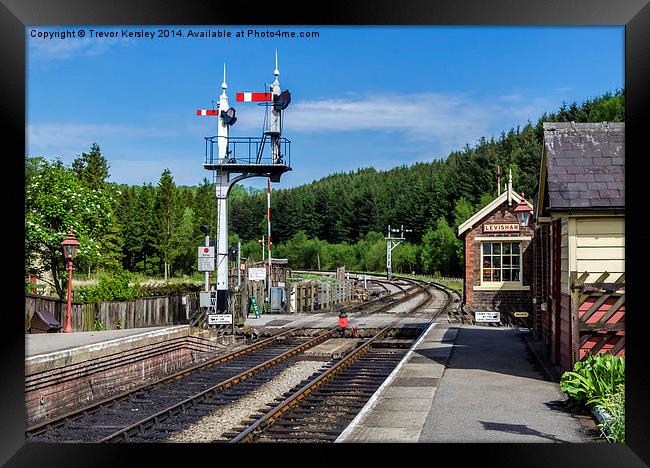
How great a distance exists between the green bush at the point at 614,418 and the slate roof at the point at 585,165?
8.96ft

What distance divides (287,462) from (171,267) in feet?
52.4

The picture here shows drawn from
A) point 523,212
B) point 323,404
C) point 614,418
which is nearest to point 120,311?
point 323,404

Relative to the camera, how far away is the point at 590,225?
983cm

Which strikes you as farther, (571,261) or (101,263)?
(101,263)

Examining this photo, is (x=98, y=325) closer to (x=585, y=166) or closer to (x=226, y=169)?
(x=226, y=169)

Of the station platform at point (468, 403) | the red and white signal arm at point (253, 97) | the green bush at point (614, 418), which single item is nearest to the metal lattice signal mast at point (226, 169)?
the red and white signal arm at point (253, 97)

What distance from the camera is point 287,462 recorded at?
6344mm

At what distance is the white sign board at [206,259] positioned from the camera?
16.5 meters

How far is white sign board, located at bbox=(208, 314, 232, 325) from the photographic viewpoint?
54.6 ft

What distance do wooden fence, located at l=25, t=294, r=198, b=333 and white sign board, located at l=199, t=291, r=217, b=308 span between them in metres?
0.47

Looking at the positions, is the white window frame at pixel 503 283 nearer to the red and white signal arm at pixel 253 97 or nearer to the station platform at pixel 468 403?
the station platform at pixel 468 403

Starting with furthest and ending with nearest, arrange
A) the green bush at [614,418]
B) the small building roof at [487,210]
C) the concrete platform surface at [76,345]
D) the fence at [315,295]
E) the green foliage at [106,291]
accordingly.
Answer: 1. the fence at [315,295]
2. the small building roof at [487,210]
3. the green foliage at [106,291]
4. the concrete platform surface at [76,345]
5. the green bush at [614,418]
